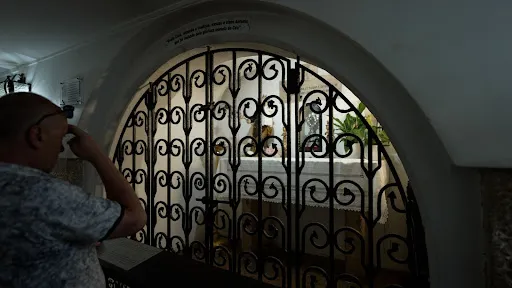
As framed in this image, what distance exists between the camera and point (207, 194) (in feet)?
7.14

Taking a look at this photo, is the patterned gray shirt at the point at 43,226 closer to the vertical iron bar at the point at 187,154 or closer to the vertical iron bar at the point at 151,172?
the vertical iron bar at the point at 187,154

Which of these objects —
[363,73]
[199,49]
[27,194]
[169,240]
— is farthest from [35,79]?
[363,73]

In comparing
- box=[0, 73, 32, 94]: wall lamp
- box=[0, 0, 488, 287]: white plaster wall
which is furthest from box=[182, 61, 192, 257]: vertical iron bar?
box=[0, 73, 32, 94]: wall lamp

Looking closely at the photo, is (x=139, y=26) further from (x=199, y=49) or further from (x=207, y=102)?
(x=207, y=102)

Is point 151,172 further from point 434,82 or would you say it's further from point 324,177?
point 434,82

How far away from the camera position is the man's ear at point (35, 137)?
880 mm

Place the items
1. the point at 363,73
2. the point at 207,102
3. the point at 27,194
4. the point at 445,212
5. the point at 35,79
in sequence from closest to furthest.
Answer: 1. the point at 27,194
2. the point at 445,212
3. the point at 363,73
4. the point at 207,102
5. the point at 35,79

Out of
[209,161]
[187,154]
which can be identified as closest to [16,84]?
[187,154]

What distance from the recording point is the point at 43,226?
0.79 meters

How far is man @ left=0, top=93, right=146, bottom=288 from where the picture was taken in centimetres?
78

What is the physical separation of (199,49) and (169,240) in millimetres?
1425

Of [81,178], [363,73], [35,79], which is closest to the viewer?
[363,73]

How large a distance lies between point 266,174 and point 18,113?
73.1 inches

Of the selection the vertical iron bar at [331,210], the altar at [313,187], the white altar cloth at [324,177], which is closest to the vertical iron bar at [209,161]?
the altar at [313,187]
